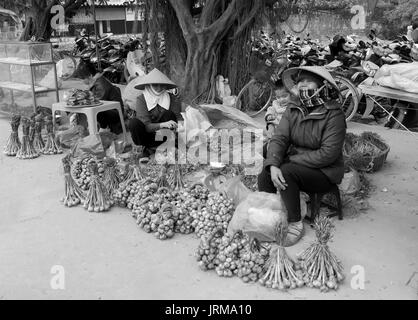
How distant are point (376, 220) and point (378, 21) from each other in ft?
47.1

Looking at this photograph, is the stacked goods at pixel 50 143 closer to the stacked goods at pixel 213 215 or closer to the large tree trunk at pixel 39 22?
the stacked goods at pixel 213 215

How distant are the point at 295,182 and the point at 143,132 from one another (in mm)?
1797

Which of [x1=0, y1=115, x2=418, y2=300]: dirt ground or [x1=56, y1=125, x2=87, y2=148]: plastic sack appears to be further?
[x1=56, y1=125, x2=87, y2=148]: plastic sack

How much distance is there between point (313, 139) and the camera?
2879mm

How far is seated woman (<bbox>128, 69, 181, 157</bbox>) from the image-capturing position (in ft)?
13.4


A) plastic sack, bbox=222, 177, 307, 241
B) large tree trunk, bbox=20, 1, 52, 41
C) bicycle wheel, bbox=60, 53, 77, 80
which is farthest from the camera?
large tree trunk, bbox=20, 1, 52, 41

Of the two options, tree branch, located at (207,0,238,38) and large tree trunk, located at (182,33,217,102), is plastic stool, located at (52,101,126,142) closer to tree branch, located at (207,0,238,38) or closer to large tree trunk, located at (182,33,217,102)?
large tree trunk, located at (182,33,217,102)

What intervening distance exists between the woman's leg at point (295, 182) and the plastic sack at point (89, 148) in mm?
2038

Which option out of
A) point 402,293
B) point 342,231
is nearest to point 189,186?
point 342,231

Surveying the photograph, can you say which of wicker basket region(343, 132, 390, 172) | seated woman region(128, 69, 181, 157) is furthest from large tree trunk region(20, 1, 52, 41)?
wicker basket region(343, 132, 390, 172)

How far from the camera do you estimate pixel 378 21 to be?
51.1ft

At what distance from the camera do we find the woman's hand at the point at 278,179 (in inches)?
109

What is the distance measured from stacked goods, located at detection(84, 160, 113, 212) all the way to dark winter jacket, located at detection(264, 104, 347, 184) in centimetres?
123

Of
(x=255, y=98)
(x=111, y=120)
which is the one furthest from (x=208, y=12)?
(x=111, y=120)
